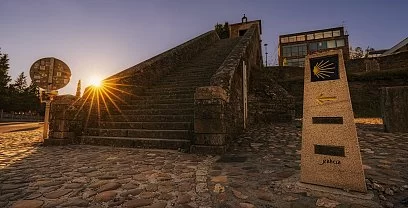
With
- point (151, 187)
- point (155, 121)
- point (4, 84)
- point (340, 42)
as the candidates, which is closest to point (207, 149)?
point (151, 187)

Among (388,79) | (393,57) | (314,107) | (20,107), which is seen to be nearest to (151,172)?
(314,107)

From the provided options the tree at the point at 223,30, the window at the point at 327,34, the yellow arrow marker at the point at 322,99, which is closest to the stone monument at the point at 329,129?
the yellow arrow marker at the point at 322,99

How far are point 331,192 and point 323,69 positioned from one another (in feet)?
4.76

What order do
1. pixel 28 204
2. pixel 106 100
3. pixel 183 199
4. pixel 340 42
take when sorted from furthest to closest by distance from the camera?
pixel 340 42 → pixel 106 100 → pixel 183 199 → pixel 28 204

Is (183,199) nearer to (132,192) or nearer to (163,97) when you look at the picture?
(132,192)

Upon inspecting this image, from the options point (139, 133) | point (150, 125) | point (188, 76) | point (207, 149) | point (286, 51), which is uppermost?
point (286, 51)

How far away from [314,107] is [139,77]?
7.00 meters

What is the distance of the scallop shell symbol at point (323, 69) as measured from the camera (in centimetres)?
268

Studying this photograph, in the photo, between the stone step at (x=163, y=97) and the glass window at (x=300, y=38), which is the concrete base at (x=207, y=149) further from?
the glass window at (x=300, y=38)

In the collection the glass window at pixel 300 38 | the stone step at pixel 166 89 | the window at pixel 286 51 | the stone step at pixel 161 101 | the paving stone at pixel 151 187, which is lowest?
the paving stone at pixel 151 187

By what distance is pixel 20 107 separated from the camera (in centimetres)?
3491

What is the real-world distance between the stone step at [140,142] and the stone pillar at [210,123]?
47 centimetres

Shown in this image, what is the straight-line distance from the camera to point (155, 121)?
250 inches

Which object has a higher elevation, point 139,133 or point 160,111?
point 160,111
